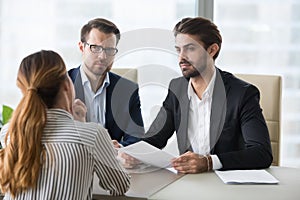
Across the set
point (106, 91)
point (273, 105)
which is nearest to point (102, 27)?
point (106, 91)

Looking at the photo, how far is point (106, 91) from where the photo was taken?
2.49 metres

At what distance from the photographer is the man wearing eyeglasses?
93.0 inches

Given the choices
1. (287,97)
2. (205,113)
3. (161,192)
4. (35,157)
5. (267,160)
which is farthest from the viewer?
(287,97)

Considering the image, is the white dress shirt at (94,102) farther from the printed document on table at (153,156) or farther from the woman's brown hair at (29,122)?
the woman's brown hair at (29,122)

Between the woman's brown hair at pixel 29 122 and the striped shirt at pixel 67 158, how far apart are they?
0.03 metres

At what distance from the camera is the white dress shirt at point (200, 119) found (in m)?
2.44

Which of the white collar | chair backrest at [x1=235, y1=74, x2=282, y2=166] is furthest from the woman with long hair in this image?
chair backrest at [x1=235, y1=74, x2=282, y2=166]

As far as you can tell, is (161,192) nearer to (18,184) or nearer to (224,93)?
(18,184)

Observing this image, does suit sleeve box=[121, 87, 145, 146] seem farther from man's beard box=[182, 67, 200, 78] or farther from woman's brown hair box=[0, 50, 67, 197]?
woman's brown hair box=[0, 50, 67, 197]

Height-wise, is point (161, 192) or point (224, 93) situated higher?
point (224, 93)

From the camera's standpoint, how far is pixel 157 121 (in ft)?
8.41

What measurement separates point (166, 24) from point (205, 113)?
134 cm

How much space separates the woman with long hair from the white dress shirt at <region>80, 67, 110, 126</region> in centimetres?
55

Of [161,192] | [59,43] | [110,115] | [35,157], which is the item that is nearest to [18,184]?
[35,157]
